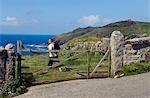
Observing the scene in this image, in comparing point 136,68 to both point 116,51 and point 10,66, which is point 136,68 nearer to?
point 116,51

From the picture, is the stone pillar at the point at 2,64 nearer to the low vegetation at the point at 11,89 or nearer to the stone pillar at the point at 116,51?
the low vegetation at the point at 11,89

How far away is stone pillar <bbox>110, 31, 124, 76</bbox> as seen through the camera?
2006 cm

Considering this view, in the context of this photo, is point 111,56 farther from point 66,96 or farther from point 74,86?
point 66,96

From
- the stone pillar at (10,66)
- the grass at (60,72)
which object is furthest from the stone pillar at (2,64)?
the grass at (60,72)

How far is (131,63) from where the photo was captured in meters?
21.4

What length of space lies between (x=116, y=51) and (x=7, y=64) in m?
5.14

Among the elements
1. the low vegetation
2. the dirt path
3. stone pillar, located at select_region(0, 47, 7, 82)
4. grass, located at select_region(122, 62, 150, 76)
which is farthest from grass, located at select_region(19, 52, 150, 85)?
stone pillar, located at select_region(0, 47, 7, 82)

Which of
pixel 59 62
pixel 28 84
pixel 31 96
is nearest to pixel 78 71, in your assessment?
pixel 59 62

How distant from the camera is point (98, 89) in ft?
55.4

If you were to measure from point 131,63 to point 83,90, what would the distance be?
5272mm

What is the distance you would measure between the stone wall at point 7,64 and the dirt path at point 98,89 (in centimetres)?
104

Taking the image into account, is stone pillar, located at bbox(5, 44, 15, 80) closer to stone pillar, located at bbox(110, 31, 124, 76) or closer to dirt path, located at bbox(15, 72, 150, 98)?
dirt path, located at bbox(15, 72, 150, 98)

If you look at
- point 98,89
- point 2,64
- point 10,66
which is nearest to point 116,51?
point 98,89

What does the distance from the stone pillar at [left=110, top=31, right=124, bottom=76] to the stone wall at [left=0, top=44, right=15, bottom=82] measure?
462cm
